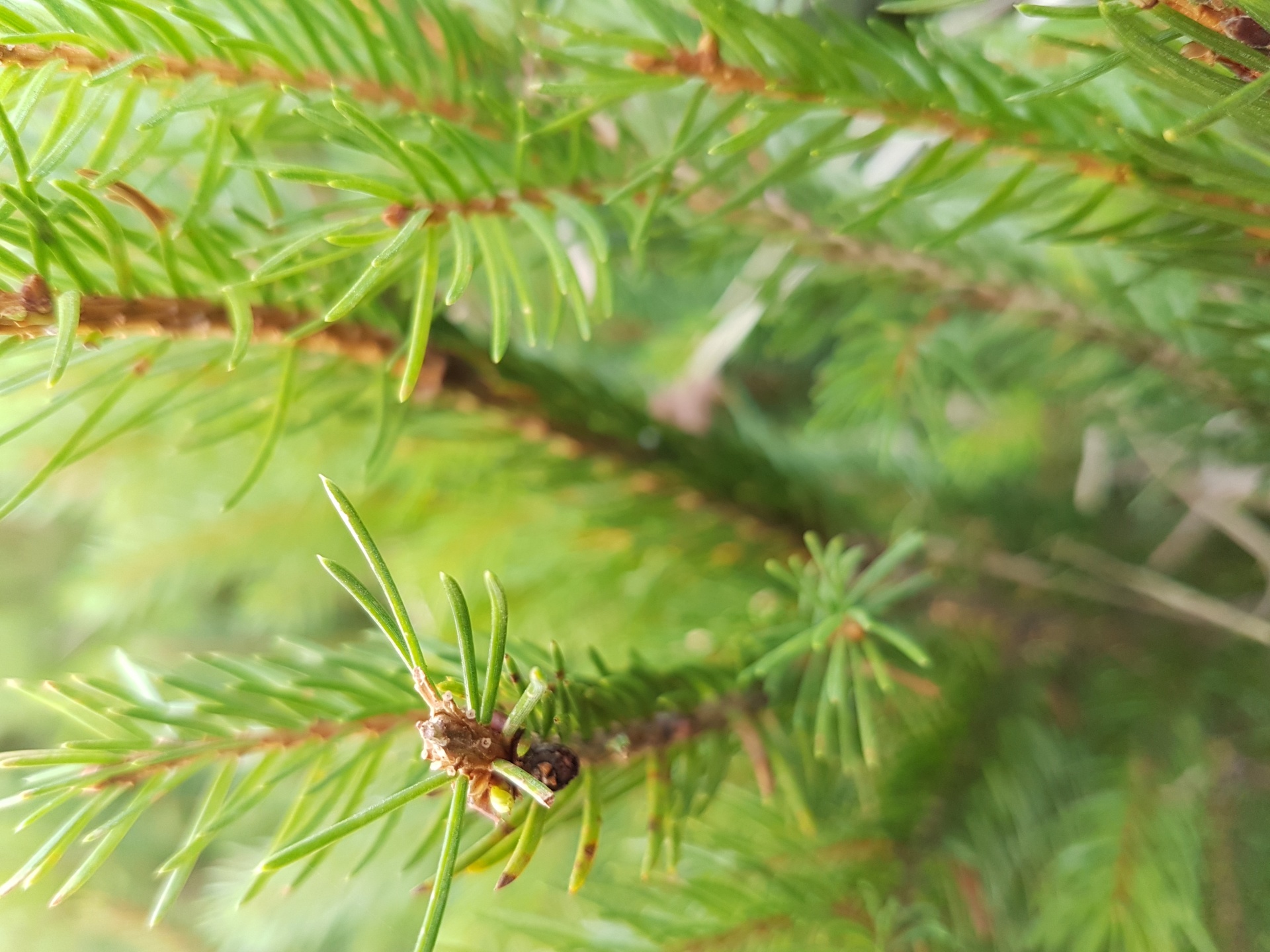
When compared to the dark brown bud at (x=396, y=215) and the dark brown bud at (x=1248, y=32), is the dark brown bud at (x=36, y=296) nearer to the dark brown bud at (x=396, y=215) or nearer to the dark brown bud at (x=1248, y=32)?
the dark brown bud at (x=396, y=215)

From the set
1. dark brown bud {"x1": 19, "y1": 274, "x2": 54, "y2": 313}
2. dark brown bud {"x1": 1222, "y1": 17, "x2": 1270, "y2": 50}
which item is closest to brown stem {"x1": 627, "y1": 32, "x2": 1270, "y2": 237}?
dark brown bud {"x1": 1222, "y1": 17, "x2": 1270, "y2": 50}

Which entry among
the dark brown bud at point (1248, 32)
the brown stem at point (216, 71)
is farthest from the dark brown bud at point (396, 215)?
the dark brown bud at point (1248, 32)

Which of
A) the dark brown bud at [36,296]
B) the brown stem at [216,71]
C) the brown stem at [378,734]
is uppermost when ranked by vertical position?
the brown stem at [216,71]

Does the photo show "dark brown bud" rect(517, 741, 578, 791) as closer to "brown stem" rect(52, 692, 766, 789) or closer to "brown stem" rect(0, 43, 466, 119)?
"brown stem" rect(52, 692, 766, 789)

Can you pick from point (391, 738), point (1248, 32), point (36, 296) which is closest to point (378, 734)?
point (391, 738)

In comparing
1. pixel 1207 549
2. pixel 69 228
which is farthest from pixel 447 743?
pixel 1207 549

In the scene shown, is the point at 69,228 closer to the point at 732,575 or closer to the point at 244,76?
the point at 244,76

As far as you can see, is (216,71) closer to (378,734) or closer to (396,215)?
(396,215)

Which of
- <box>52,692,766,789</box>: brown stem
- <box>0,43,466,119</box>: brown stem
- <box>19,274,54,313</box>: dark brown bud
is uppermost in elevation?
<box>0,43,466,119</box>: brown stem
